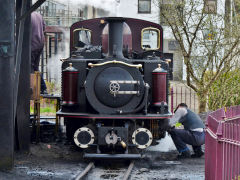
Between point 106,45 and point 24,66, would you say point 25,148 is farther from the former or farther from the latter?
point 106,45

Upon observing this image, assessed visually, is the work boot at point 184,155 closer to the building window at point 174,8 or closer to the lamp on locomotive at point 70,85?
the lamp on locomotive at point 70,85

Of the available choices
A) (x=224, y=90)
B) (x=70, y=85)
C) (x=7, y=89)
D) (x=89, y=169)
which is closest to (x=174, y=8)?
(x=224, y=90)

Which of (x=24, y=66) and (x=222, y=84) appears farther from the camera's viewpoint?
(x=222, y=84)

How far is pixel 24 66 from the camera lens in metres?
10.2

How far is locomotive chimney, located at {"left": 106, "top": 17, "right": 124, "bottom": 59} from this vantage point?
9805mm

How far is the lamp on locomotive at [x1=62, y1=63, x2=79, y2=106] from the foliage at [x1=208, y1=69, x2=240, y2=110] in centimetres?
730

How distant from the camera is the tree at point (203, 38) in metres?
15.6

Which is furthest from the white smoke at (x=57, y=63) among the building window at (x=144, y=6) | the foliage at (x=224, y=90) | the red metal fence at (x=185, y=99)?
the foliage at (x=224, y=90)

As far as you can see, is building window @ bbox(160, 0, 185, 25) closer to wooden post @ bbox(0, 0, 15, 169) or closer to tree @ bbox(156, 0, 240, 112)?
tree @ bbox(156, 0, 240, 112)

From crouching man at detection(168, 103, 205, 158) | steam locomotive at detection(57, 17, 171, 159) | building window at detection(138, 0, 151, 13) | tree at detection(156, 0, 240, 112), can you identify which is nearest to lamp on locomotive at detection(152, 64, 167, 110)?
steam locomotive at detection(57, 17, 171, 159)

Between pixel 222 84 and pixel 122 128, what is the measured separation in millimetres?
7809

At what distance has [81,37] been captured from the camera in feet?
40.1

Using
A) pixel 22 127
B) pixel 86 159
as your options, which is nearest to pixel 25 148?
pixel 22 127

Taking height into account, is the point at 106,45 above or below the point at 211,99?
above
